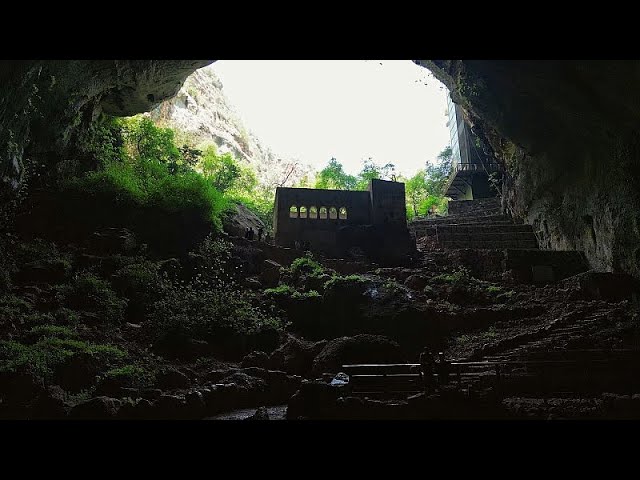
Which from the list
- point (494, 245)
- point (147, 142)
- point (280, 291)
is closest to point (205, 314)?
point (280, 291)

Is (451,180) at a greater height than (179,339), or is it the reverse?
(451,180)

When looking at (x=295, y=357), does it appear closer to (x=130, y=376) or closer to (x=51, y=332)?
(x=130, y=376)

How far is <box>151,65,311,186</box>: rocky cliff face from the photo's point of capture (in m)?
50.5

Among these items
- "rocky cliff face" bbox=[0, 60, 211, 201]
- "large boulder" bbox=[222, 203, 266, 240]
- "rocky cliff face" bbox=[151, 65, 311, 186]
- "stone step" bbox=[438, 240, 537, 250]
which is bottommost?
"stone step" bbox=[438, 240, 537, 250]

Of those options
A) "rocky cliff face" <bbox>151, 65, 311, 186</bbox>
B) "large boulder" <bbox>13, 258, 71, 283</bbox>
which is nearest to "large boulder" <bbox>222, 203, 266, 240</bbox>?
"large boulder" <bbox>13, 258, 71, 283</bbox>

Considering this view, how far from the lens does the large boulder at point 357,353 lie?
10.9 meters

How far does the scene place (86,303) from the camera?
40.7 ft

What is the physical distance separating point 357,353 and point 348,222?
15269 mm

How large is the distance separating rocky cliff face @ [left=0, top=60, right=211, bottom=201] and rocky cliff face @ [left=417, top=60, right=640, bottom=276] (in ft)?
44.9

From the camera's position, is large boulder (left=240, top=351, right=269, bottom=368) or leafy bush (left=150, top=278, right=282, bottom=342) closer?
large boulder (left=240, top=351, right=269, bottom=368)

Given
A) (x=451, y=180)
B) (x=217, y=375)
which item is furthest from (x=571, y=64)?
(x=451, y=180)

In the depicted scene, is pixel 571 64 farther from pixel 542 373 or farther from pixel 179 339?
pixel 179 339

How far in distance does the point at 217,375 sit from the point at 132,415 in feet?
10.3

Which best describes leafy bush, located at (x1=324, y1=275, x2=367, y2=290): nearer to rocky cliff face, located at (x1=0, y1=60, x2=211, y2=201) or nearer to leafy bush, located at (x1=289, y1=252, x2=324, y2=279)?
leafy bush, located at (x1=289, y1=252, x2=324, y2=279)
